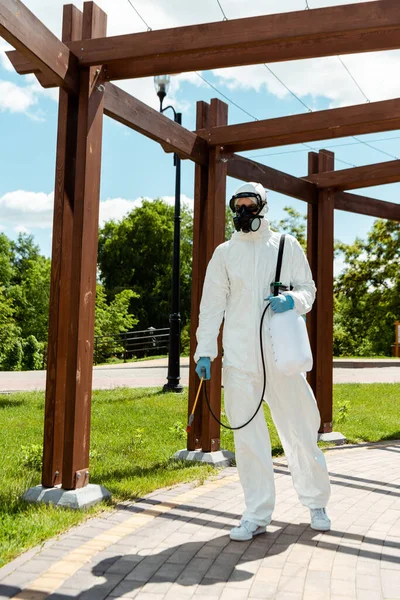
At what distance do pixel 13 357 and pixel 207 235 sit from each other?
2076 cm

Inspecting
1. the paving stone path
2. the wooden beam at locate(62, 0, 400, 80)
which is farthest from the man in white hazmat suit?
the wooden beam at locate(62, 0, 400, 80)

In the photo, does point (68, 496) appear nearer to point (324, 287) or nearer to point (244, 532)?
point (244, 532)

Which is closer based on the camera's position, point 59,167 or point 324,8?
point 324,8

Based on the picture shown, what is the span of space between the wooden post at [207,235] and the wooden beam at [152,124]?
20 cm

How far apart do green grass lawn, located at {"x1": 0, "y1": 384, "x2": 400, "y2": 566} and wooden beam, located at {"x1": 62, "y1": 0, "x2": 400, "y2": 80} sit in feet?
10.0

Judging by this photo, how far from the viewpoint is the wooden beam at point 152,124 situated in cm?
528

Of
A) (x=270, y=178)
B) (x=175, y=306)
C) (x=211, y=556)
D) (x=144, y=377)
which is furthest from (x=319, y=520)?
(x=144, y=377)

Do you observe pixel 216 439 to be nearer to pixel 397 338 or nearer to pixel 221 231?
pixel 221 231

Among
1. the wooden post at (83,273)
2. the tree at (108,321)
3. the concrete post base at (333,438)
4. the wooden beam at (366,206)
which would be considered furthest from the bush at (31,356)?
the wooden post at (83,273)

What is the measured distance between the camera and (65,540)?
391 centimetres

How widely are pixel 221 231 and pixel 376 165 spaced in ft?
7.40

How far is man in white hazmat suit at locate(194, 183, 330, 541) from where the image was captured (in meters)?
4.14

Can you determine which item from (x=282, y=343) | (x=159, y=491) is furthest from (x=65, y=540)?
(x=282, y=343)

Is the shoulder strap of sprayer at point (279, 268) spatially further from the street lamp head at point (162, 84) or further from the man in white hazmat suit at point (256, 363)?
the street lamp head at point (162, 84)
